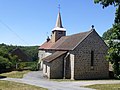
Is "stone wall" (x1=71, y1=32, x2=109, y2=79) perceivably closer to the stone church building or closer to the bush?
the stone church building

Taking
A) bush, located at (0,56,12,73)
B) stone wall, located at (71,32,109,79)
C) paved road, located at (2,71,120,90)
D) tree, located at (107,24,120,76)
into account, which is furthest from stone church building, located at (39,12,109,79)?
tree, located at (107,24,120,76)

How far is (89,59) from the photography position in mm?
39750

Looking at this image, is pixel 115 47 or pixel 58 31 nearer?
pixel 115 47

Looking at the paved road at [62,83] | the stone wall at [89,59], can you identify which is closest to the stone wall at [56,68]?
the stone wall at [89,59]

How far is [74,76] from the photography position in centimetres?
3828

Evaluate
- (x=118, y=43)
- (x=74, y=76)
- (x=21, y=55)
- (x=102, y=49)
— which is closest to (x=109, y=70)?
(x=102, y=49)

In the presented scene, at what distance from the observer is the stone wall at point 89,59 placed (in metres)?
38.8

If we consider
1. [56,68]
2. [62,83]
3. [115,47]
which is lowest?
[62,83]

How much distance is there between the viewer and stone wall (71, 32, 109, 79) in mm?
38844

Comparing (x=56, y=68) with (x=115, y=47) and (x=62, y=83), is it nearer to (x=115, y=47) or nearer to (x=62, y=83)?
(x=62, y=83)

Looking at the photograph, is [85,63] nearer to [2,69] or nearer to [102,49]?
[102,49]

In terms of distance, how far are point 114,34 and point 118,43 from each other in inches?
36.1

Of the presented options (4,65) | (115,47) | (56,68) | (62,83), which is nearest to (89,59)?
(56,68)

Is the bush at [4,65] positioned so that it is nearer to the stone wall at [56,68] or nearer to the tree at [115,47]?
the stone wall at [56,68]
